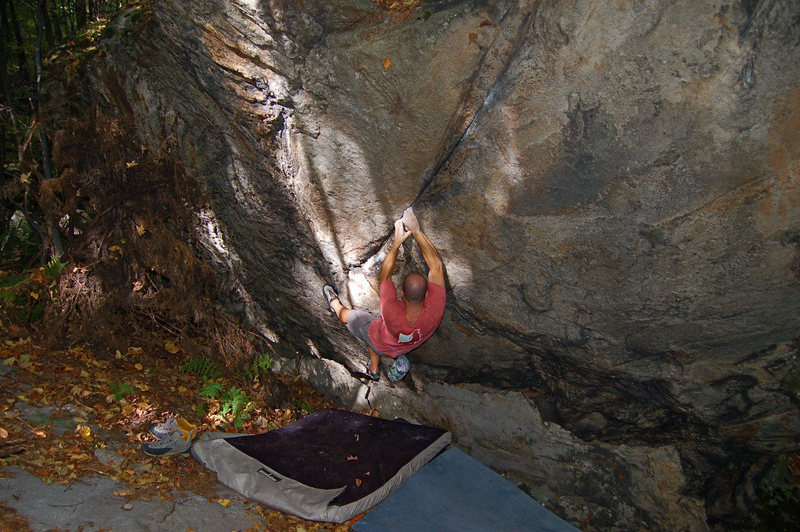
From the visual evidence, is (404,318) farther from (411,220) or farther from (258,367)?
(258,367)

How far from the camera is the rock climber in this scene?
476cm

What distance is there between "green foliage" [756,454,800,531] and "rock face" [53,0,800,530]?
166 millimetres

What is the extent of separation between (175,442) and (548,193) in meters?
3.88

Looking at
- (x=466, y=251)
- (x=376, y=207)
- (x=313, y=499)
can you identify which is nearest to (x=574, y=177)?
(x=466, y=251)

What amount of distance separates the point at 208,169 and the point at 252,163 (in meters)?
0.73

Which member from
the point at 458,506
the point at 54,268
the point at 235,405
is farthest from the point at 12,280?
the point at 458,506

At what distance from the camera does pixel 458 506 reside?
4457mm

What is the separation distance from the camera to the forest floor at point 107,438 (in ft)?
12.5

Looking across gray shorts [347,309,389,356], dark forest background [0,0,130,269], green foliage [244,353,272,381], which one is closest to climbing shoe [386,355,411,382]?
gray shorts [347,309,389,356]

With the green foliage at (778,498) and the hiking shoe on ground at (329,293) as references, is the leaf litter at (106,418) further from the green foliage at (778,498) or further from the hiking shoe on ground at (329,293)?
the green foliage at (778,498)

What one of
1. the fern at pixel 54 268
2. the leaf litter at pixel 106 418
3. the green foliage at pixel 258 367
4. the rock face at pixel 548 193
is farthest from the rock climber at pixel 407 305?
the fern at pixel 54 268

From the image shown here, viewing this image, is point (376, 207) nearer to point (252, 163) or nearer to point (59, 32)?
point (252, 163)

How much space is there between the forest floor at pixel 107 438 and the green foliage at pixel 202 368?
0.05 metres

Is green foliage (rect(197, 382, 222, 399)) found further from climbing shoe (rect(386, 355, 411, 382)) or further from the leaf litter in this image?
climbing shoe (rect(386, 355, 411, 382))
